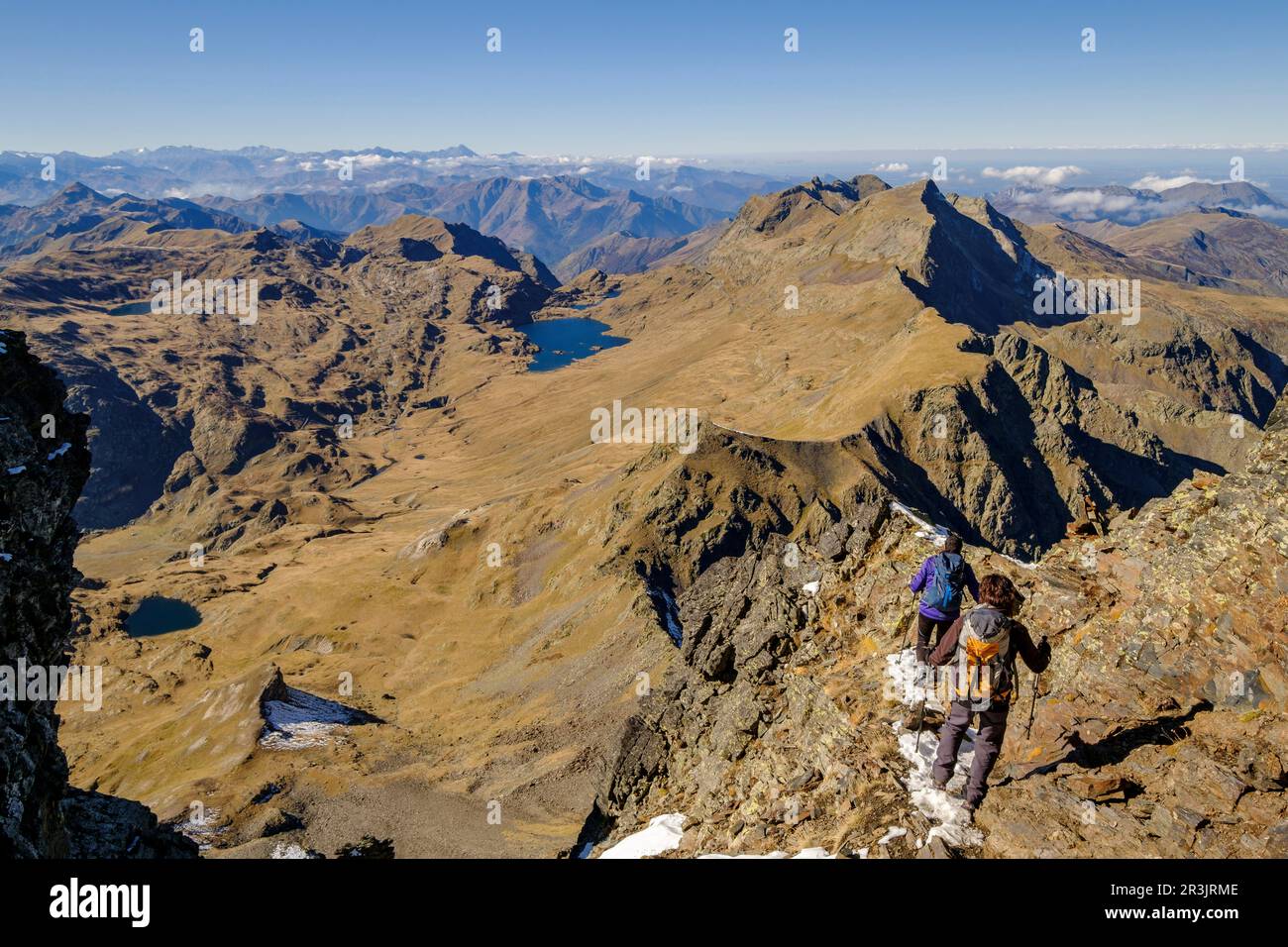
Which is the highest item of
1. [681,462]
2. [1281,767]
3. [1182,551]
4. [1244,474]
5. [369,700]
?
[1244,474]

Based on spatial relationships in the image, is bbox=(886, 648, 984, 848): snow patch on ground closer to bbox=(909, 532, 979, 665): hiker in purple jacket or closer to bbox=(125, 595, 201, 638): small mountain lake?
bbox=(909, 532, 979, 665): hiker in purple jacket

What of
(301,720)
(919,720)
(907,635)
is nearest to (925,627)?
(919,720)

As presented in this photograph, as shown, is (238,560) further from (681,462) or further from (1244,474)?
(1244,474)

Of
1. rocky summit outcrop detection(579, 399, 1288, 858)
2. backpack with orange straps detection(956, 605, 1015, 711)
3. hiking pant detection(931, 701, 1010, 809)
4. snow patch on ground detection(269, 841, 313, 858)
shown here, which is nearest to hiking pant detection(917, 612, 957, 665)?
hiking pant detection(931, 701, 1010, 809)

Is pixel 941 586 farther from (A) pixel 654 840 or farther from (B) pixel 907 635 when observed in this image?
(A) pixel 654 840

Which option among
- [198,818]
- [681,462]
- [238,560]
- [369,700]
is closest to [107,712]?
[369,700]

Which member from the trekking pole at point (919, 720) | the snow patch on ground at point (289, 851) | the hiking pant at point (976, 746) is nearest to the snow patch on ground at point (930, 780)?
the trekking pole at point (919, 720)
